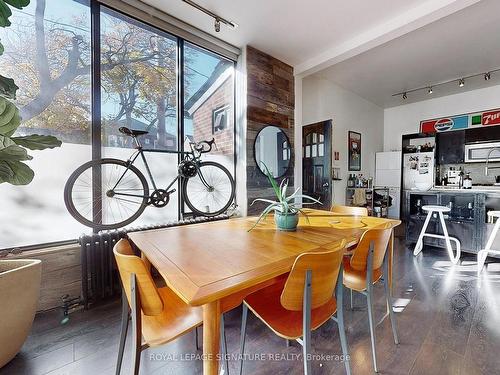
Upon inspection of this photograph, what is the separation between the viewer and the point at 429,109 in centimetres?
525

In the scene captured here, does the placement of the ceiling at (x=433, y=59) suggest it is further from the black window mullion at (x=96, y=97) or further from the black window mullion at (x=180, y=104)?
the black window mullion at (x=96, y=97)

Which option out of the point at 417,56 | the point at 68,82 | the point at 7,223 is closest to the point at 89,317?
the point at 7,223

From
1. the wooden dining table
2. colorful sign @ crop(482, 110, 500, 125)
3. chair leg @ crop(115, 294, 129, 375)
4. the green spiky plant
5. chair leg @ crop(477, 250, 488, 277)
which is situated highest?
colorful sign @ crop(482, 110, 500, 125)

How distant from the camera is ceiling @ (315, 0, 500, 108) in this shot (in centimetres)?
266

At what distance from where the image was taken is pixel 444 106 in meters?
5.07

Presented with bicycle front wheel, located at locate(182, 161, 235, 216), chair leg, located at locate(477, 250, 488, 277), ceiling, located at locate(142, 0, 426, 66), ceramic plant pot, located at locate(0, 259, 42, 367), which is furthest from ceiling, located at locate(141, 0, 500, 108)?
chair leg, located at locate(477, 250, 488, 277)

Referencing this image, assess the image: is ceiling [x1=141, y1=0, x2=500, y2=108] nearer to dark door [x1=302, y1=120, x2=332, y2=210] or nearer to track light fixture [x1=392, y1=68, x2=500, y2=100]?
track light fixture [x1=392, y1=68, x2=500, y2=100]

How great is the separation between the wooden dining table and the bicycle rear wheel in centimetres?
93

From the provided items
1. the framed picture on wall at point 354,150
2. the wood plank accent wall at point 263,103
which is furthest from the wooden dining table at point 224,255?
the framed picture on wall at point 354,150

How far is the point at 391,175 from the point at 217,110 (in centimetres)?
424

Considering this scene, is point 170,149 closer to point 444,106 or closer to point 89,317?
point 89,317

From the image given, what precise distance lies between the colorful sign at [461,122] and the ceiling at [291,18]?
144 inches

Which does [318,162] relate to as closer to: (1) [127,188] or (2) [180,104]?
(2) [180,104]

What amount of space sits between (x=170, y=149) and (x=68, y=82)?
3.47ft
